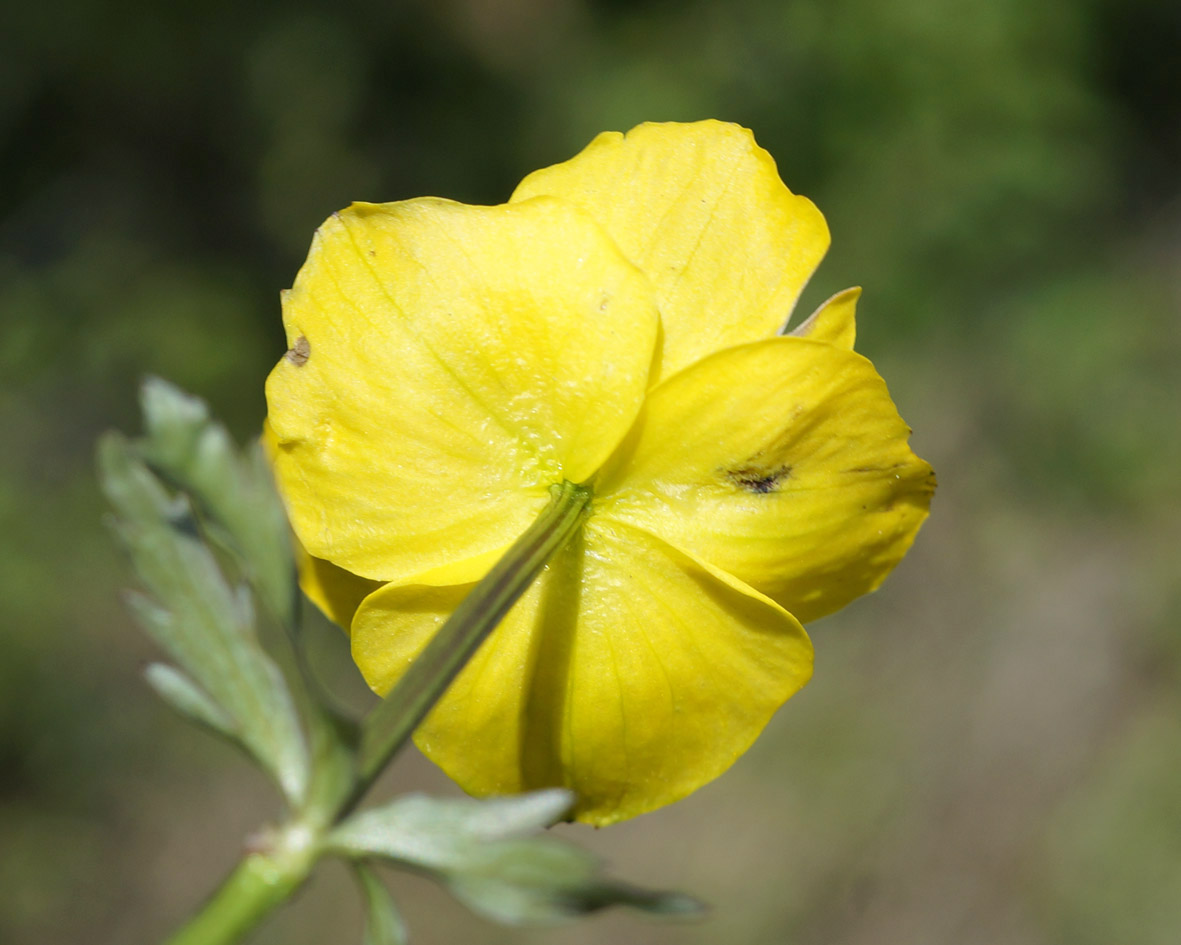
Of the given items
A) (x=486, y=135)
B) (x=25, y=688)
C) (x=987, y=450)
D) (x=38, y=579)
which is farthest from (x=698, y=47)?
(x=25, y=688)

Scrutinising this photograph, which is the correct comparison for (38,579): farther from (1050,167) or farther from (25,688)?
(1050,167)

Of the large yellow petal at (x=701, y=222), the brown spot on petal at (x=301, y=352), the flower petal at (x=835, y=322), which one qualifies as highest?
the large yellow petal at (x=701, y=222)

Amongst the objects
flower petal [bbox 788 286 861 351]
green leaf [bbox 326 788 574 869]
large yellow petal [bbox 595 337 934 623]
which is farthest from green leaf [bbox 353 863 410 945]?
flower petal [bbox 788 286 861 351]

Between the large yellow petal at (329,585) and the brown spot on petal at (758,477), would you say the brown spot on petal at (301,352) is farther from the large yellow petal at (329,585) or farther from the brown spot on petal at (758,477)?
the brown spot on petal at (758,477)

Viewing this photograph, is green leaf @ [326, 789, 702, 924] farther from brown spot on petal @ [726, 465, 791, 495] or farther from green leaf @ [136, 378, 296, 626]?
brown spot on petal @ [726, 465, 791, 495]

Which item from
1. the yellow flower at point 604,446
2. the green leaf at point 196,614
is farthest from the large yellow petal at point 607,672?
the green leaf at point 196,614
